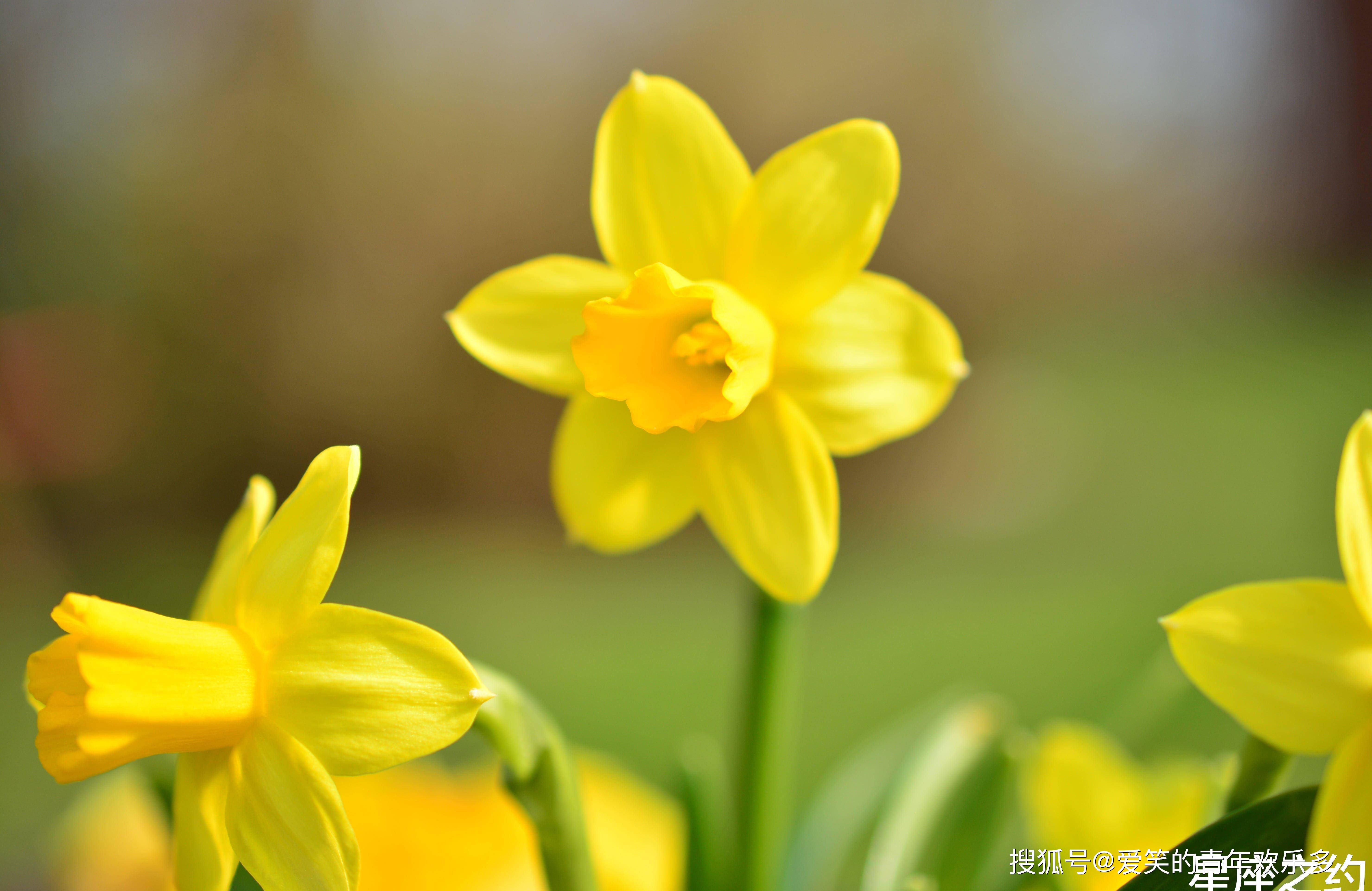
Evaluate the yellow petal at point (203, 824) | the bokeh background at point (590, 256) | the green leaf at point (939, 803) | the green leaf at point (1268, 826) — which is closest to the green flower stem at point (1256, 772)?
the green leaf at point (1268, 826)

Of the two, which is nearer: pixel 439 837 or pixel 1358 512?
pixel 1358 512

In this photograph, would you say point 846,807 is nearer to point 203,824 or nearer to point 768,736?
point 768,736

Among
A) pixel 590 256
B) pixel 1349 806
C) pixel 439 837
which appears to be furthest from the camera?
pixel 590 256

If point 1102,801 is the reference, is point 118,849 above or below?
below

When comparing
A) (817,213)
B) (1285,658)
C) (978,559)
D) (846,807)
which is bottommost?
(978,559)

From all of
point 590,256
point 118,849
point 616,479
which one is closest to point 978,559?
point 590,256

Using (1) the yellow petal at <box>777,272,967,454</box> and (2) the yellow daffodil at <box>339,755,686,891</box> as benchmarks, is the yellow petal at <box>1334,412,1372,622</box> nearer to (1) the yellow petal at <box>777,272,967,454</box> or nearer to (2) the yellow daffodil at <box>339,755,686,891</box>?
(1) the yellow petal at <box>777,272,967,454</box>

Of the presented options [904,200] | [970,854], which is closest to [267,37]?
[904,200]

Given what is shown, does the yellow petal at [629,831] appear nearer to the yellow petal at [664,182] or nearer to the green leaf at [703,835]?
the green leaf at [703,835]
